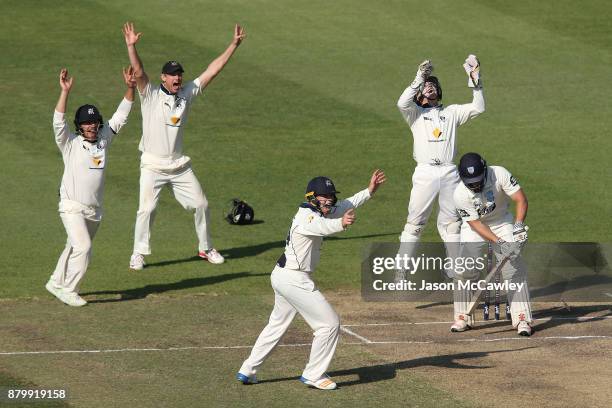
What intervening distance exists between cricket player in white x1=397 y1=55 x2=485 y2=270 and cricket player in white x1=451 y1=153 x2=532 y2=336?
1.34 meters

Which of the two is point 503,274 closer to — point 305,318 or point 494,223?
point 494,223

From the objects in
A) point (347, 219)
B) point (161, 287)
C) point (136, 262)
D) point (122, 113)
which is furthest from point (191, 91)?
point (347, 219)

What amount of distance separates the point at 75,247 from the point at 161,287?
171 cm

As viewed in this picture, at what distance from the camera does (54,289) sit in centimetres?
1756

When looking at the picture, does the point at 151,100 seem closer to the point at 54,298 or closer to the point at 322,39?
the point at 54,298

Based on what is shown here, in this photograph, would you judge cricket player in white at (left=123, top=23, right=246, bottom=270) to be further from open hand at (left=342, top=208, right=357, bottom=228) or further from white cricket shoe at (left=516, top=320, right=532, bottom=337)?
open hand at (left=342, top=208, right=357, bottom=228)

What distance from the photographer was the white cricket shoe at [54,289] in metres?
17.5

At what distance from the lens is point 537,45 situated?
3125 cm

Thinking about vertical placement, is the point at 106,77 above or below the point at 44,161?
above

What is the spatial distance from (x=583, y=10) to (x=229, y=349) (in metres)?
21.0

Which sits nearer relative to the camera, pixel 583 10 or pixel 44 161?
pixel 44 161

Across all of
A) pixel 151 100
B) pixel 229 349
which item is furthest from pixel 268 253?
pixel 229 349

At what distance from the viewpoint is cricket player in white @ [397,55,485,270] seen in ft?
58.6

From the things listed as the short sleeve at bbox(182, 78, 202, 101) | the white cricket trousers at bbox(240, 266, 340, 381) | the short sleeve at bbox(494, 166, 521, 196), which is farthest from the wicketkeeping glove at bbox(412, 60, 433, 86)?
the white cricket trousers at bbox(240, 266, 340, 381)
